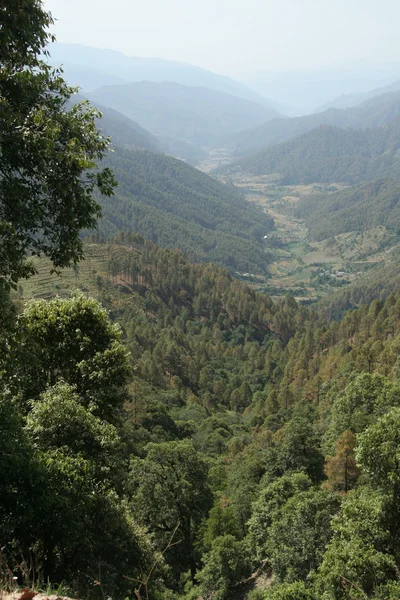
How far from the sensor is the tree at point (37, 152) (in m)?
6.93

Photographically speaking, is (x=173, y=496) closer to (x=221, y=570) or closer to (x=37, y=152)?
(x=221, y=570)

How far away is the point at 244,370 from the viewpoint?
10044 centimetres

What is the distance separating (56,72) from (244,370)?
95.7 meters

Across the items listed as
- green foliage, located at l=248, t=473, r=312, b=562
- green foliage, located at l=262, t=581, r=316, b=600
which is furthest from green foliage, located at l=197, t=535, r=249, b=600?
green foliage, located at l=262, t=581, r=316, b=600

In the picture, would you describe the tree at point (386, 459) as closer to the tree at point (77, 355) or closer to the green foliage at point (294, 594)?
the green foliage at point (294, 594)

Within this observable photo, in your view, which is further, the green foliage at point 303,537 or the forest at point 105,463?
the green foliage at point 303,537

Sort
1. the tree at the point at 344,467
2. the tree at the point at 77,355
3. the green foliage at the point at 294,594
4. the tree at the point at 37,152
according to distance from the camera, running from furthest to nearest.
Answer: the tree at the point at 344,467
the green foliage at the point at 294,594
the tree at the point at 77,355
the tree at the point at 37,152

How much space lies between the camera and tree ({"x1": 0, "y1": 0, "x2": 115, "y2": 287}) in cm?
693

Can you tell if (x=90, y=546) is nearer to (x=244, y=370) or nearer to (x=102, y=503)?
(x=102, y=503)

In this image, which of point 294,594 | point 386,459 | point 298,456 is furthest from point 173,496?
point 386,459

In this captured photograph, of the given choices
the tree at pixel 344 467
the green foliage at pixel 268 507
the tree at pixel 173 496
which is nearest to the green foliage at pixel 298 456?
the tree at pixel 344 467

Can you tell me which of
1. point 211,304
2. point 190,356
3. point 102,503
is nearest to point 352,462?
point 102,503

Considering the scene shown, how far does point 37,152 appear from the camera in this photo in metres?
7.00

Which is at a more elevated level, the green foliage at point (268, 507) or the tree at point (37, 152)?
the tree at point (37, 152)
